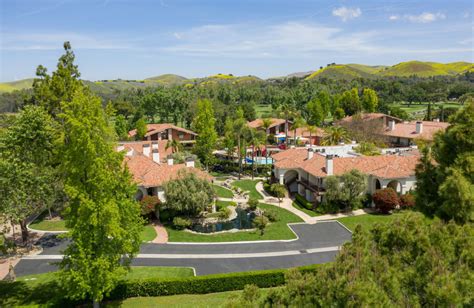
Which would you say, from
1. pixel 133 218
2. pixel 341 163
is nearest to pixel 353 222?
pixel 341 163

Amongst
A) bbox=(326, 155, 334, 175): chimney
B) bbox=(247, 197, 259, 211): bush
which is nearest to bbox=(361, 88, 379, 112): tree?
bbox=(326, 155, 334, 175): chimney

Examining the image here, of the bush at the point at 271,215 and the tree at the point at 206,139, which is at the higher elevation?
Answer: the tree at the point at 206,139

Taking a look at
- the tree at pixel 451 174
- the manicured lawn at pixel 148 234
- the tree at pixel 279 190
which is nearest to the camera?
the tree at pixel 451 174

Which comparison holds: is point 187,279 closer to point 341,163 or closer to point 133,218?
point 133,218

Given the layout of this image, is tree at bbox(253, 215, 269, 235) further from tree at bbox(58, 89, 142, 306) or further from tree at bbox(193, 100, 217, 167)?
tree at bbox(193, 100, 217, 167)

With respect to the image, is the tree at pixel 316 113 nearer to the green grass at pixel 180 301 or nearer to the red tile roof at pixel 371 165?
the red tile roof at pixel 371 165

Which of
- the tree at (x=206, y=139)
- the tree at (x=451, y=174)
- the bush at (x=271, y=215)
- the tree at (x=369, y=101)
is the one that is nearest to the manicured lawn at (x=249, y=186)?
the bush at (x=271, y=215)

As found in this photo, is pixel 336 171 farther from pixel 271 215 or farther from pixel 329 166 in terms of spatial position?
pixel 271 215
